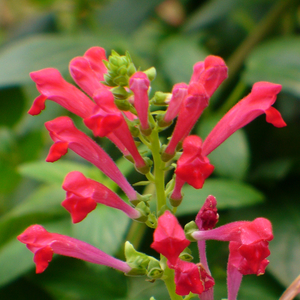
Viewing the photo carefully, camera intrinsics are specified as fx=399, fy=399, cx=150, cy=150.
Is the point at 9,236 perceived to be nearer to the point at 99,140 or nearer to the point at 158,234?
the point at 99,140

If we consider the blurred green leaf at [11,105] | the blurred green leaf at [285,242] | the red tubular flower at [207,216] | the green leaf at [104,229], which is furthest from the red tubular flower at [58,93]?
the blurred green leaf at [11,105]

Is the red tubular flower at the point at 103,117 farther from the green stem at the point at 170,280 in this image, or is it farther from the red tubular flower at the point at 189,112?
the green stem at the point at 170,280

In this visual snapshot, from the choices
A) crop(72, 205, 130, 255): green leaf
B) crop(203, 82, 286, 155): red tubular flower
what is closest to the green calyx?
crop(203, 82, 286, 155): red tubular flower

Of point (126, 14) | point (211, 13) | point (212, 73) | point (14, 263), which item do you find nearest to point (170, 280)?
point (212, 73)

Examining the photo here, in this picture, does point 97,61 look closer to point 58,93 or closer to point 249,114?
point 58,93

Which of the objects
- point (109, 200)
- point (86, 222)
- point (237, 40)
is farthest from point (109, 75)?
point (237, 40)

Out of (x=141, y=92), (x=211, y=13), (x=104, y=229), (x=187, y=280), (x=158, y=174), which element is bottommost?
(x=104, y=229)
